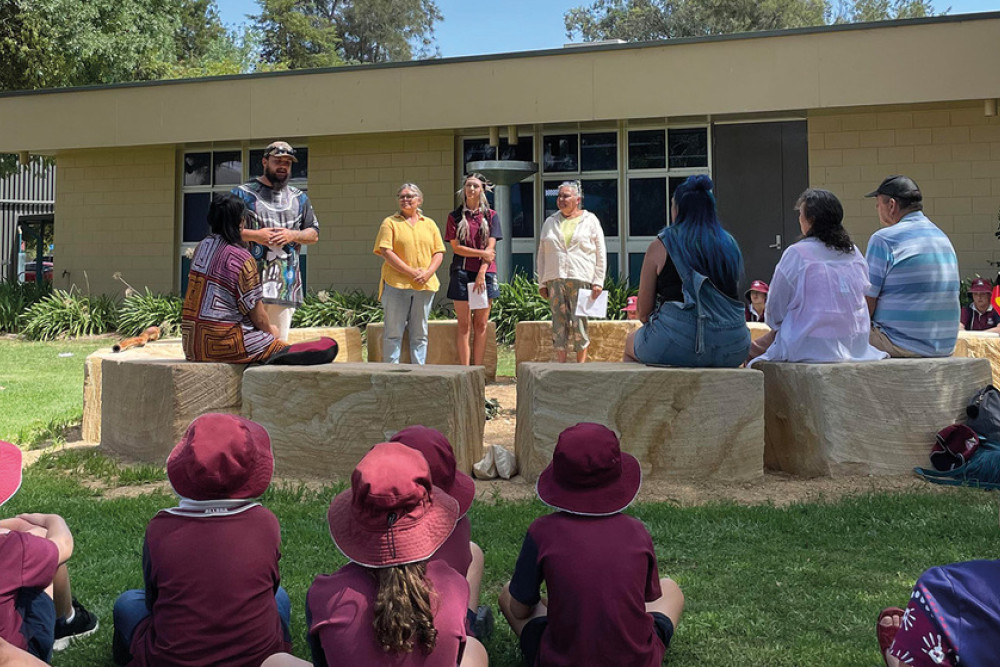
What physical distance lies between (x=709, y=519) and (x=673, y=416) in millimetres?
753

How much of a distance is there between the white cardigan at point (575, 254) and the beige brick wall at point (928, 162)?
6.80 metres

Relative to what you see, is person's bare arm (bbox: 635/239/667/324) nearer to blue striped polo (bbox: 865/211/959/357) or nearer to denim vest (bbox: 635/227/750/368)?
denim vest (bbox: 635/227/750/368)

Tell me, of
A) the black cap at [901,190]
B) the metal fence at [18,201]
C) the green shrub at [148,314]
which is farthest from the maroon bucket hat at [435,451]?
the metal fence at [18,201]

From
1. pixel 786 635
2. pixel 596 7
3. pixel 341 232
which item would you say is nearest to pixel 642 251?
pixel 341 232

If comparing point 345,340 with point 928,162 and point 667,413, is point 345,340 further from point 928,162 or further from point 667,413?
point 928,162

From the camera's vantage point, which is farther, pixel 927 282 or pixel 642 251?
pixel 642 251

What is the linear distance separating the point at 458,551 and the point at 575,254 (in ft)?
→ 17.3

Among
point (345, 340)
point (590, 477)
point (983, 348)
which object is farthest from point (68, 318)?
point (590, 477)

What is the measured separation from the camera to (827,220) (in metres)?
5.23

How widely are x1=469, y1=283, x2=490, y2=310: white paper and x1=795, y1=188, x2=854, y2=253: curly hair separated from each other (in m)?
3.31

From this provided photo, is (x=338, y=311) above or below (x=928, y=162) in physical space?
below

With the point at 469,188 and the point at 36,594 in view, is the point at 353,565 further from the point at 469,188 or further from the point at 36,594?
the point at 469,188

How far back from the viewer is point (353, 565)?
2143mm

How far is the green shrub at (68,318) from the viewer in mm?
15578
